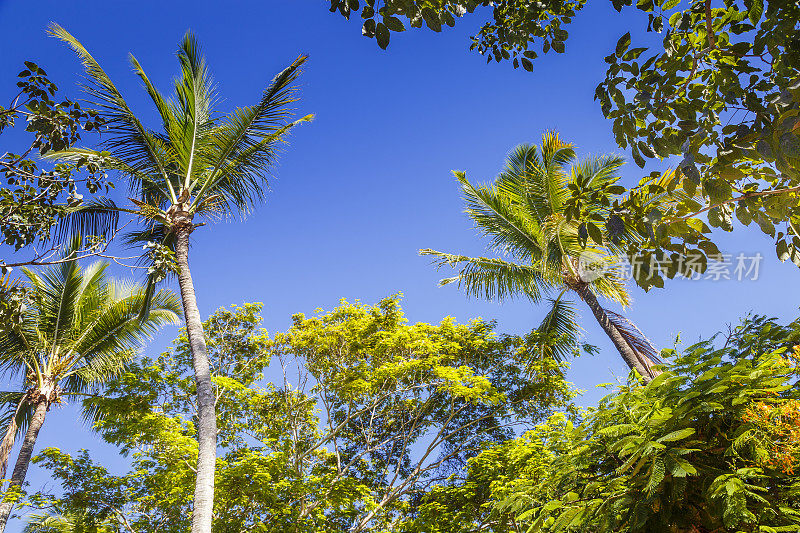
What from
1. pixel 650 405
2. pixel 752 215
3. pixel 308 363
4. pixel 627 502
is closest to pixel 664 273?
pixel 752 215

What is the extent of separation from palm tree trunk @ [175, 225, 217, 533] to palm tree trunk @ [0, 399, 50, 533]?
4.93m

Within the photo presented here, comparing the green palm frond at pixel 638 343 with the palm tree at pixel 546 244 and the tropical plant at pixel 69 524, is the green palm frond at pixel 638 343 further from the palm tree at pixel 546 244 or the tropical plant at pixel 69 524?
the tropical plant at pixel 69 524

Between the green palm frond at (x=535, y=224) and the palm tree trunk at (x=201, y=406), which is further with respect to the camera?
the green palm frond at (x=535, y=224)

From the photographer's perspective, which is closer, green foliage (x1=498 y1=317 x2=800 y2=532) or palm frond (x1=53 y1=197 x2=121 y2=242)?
green foliage (x1=498 y1=317 x2=800 y2=532)

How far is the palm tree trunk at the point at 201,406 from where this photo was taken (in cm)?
626

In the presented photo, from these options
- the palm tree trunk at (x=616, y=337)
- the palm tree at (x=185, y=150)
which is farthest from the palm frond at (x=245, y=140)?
the palm tree trunk at (x=616, y=337)

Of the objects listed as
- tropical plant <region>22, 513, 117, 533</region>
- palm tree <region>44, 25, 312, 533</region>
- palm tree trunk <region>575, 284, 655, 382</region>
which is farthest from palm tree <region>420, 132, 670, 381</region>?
tropical plant <region>22, 513, 117, 533</region>

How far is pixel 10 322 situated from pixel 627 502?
4.84m

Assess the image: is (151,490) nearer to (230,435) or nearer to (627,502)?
(230,435)

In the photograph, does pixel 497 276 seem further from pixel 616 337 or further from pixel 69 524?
pixel 69 524

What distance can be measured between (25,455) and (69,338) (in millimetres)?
2463

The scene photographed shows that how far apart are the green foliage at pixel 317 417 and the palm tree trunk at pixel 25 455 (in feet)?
2.98

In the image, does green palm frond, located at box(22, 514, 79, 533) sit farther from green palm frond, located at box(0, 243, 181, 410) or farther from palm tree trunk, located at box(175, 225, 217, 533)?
palm tree trunk, located at box(175, 225, 217, 533)

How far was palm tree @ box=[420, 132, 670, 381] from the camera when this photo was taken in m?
9.40
